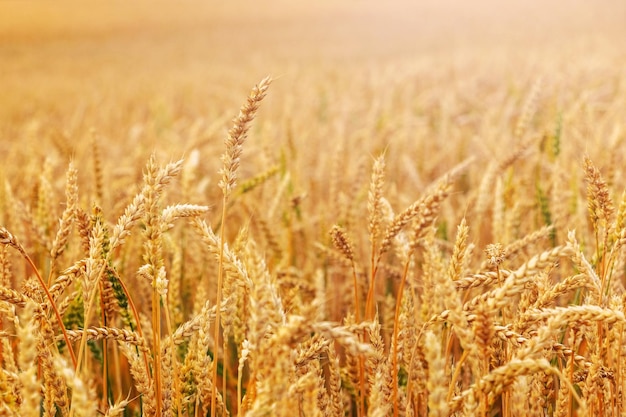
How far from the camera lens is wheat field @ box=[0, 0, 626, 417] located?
957 millimetres

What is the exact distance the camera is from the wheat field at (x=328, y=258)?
3.14 feet

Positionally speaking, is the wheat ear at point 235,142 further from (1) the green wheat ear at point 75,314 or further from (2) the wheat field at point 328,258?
(1) the green wheat ear at point 75,314

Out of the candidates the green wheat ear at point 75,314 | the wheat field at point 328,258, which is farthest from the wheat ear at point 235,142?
the green wheat ear at point 75,314

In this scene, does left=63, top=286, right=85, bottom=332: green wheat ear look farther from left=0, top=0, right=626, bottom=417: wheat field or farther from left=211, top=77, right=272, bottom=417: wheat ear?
left=211, top=77, right=272, bottom=417: wheat ear

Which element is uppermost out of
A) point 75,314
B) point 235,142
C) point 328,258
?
point 235,142

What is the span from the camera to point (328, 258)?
264 centimetres

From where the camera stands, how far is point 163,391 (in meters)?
1.17

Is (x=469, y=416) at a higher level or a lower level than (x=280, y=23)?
lower

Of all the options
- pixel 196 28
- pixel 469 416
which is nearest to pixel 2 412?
pixel 469 416

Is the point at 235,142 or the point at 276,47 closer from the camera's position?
the point at 235,142

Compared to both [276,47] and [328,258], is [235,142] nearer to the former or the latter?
Result: [328,258]

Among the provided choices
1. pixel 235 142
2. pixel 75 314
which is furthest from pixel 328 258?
pixel 235 142

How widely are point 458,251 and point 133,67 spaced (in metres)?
14.7

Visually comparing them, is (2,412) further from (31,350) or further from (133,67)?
(133,67)
